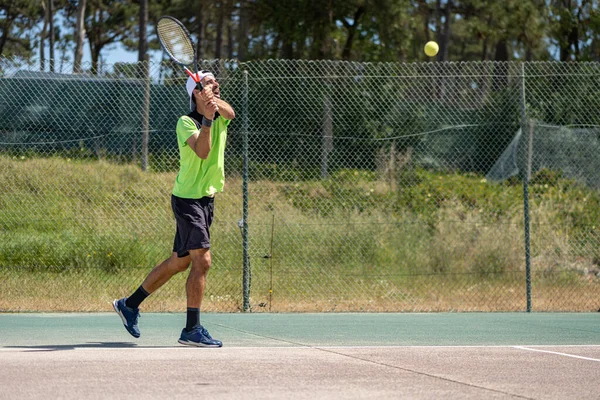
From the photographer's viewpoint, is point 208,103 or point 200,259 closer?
point 208,103

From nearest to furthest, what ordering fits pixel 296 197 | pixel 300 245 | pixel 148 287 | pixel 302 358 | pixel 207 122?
pixel 302 358 → pixel 207 122 → pixel 148 287 → pixel 300 245 → pixel 296 197

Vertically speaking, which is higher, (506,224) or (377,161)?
(377,161)

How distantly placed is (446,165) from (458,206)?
69 centimetres

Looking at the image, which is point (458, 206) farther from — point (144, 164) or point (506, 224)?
point (144, 164)

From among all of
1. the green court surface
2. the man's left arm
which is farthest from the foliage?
the man's left arm

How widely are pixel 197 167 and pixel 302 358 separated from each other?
1.60 metres

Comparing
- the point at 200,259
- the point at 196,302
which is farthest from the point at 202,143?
the point at 196,302

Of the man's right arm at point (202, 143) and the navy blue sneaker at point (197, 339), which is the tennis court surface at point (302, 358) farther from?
the man's right arm at point (202, 143)

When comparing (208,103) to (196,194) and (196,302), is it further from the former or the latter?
(196,302)

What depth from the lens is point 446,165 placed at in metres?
12.4

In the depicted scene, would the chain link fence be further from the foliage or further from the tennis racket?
the foliage

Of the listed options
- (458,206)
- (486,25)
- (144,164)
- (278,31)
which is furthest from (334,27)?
(144,164)

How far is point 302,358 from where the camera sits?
20.5ft

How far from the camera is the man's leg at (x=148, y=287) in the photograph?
6.82 meters
